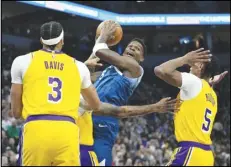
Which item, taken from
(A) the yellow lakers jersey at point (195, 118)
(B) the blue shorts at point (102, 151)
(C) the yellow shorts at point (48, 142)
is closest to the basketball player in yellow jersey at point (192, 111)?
(A) the yellow lakers jersey at point (195, 118)

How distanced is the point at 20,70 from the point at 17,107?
0.34m

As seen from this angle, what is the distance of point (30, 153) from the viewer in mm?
4422

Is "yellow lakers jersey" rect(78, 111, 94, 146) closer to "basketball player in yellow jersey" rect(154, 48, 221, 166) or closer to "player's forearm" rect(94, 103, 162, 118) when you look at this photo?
"player's forearm" rect(94, 103, 162, 118)

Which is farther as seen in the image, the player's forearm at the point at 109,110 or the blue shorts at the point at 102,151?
the blue shorts at the point at 102,151

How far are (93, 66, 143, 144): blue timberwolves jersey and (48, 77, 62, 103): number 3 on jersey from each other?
1193 millimetres

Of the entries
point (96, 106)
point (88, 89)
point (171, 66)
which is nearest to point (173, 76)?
point (171, 66)

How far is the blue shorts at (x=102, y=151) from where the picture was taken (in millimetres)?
5641

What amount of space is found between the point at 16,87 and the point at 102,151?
4.86 feet

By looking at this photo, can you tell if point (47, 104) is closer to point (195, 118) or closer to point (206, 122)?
point (195, 118)

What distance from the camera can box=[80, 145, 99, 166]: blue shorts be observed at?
5453 millimetres

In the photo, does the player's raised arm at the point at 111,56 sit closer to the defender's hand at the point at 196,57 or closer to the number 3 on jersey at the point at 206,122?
the defender's hand at the point at 196,57

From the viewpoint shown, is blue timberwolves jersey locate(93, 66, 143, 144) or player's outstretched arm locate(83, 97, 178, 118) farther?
blue timberwolves jersey locate(93, 66, 143, 144)

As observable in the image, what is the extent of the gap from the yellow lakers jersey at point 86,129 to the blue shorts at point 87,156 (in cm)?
5

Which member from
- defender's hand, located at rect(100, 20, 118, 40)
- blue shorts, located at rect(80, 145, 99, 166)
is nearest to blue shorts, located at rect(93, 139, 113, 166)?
blue shorts, located at rect(80, 145, 99, 166)
